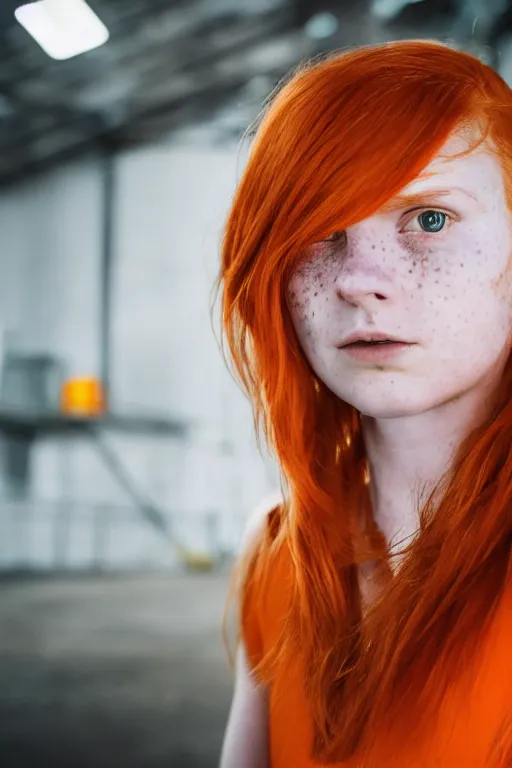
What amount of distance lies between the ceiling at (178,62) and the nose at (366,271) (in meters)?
1.59

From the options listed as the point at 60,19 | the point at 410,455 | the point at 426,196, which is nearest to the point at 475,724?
the point at 410,455

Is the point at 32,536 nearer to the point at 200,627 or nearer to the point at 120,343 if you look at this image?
the point at 120,343

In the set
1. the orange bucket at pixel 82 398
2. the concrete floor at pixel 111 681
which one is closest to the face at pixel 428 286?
the concrete floor at pixel 111 681

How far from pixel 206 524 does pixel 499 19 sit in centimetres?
325

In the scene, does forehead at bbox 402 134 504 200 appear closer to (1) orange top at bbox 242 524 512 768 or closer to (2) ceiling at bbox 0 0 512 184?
(1) orange top at bbox 242 524 512 768

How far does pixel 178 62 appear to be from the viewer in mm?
3465

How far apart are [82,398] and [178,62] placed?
6.23 ft

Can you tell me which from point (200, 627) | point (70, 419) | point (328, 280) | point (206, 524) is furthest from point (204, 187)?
point (328, 280)

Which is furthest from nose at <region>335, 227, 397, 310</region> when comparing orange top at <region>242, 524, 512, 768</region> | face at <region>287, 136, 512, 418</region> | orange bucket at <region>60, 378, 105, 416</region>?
orange bucket at <region>60, 378, 105, 416</region>

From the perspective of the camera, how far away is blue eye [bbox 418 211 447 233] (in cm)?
37

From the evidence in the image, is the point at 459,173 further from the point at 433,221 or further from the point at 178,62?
the point at 178,62

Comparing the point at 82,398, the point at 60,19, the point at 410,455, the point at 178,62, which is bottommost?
the point at 410,455

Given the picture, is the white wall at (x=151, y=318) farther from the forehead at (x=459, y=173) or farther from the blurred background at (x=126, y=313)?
the forehead at (x=459, y=173)

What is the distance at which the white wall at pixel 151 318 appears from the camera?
448cm
